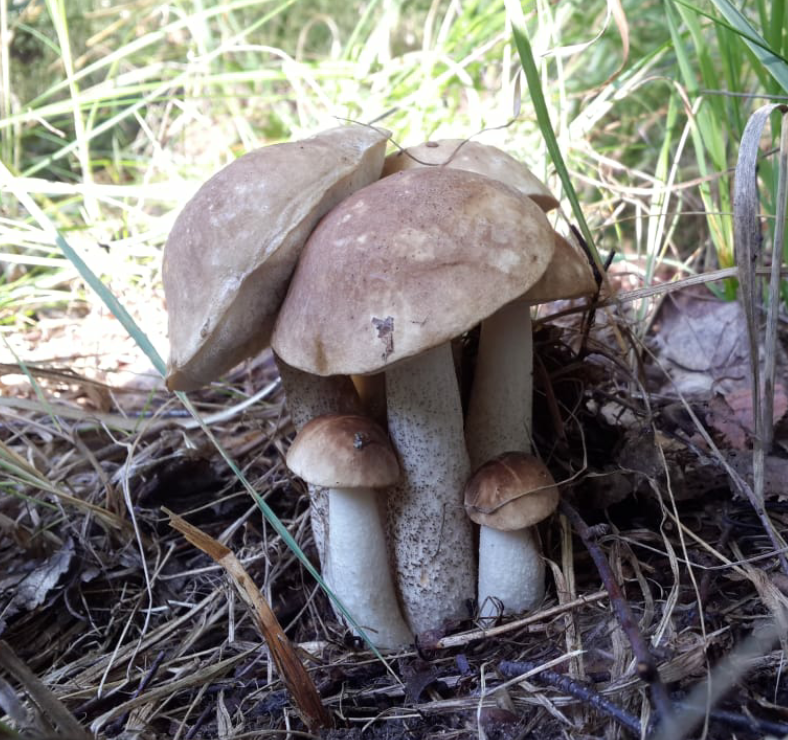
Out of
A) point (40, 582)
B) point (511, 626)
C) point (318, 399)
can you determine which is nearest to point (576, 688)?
point (511, 626)

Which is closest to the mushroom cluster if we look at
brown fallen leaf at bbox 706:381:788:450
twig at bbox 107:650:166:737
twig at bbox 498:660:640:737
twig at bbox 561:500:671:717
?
twig at bbox 561:500:671:717

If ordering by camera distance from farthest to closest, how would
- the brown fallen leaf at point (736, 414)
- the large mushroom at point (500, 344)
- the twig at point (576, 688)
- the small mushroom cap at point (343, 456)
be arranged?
the brown fallen leaf at point (736, 414) < the large mushroom at point (500, 344) < the small mushroom cap at point (343, 456) < the twig at point (576, 688)

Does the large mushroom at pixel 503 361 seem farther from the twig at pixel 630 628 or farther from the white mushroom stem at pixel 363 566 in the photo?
the white mushroom stem at pixel 363 566

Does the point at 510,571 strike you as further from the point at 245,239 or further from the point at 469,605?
the point at 245,239

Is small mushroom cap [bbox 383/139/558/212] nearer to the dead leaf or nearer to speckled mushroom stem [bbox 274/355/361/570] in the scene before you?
speckled mushroom stem [bbox 274/355/361/570]

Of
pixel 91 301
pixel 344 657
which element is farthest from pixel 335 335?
pixel 91 301

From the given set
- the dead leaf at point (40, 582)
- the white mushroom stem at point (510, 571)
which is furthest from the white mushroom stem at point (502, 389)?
the dead leaf at point (40, 582)

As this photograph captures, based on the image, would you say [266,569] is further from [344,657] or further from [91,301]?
[91,301]

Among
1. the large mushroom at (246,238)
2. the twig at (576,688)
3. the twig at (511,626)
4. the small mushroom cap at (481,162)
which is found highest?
the large mushroom at (246,238)
